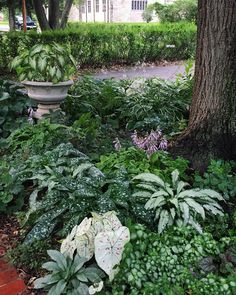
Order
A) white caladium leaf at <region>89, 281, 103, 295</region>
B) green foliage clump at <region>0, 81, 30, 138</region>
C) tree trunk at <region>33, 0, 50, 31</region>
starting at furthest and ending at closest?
tree trunk at <region>33, 0, 50, 31</region>
green foliage clump at <region>0, 81, 30, 138</region>
white caladium leaf at <region>89, 281, 103, 295</region>

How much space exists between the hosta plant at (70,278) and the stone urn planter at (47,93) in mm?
2732

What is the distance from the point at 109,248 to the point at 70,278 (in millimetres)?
292

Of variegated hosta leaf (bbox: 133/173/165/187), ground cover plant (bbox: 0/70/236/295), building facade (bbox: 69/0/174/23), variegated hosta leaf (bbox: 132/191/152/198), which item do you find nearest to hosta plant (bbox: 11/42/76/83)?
ground cover plant (bbox: 0/70/236/295)

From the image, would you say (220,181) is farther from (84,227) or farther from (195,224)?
(84,227)

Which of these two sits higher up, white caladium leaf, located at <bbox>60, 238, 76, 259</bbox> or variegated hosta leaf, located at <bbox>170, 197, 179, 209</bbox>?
variegated hosta leaf, located at <bbox>170, 197, 179, 209</bbox>

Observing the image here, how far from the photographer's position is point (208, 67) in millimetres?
3658

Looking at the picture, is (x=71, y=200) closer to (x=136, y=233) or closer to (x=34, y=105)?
(x=136, y=233)

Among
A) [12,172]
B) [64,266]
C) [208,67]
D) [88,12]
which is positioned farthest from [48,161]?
[88,12]

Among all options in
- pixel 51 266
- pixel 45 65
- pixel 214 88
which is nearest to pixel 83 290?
pixel 51 266

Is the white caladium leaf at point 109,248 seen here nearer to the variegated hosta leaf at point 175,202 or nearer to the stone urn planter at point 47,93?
the variegated hosta leaf at point 175,202

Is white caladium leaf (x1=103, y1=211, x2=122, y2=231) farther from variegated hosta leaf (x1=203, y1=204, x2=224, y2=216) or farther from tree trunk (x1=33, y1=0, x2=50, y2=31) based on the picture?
tree trunk (x1=33, y1=0, x2=50, y2=31)

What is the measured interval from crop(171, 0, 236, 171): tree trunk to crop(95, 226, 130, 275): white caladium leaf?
1.54 metres

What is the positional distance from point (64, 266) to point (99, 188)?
0.75 metres

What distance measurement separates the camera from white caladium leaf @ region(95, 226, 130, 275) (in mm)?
2381
